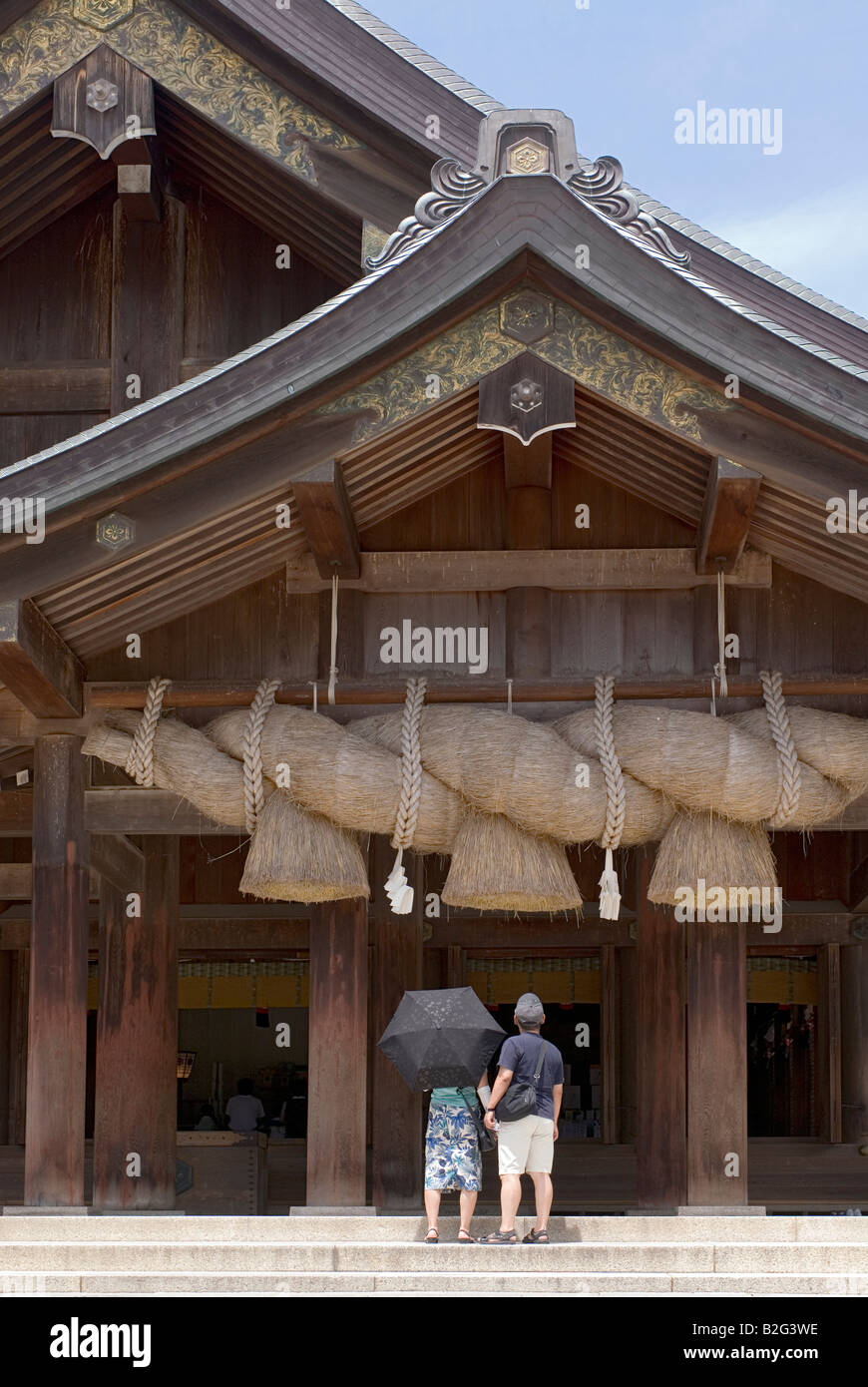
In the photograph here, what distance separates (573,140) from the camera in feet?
24.5

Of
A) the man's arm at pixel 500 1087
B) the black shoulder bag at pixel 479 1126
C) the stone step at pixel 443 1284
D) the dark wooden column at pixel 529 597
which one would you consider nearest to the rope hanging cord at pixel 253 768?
the dark wooden column at pixel 529 597

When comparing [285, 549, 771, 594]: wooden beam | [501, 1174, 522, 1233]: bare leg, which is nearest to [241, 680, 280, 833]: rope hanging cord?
[285, 549, 771, 594]: wooden beam

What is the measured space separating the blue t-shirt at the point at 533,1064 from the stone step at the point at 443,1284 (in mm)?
1073

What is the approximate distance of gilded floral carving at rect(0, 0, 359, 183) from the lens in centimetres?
901

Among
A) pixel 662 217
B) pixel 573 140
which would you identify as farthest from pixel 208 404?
pixel 662 217

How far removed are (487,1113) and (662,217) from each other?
450 centimetres

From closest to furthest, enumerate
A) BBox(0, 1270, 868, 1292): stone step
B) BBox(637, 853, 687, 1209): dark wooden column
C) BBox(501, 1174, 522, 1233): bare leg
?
BBox(0, 1270, 868, 1292): stone step → BBox(501, 1174, 522, 1233): bare leg → BBox(637, 853, 687, 1209): dark wooden column

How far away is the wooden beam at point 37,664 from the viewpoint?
296 inches

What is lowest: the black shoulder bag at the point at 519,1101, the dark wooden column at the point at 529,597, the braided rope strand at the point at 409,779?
the black shoulder bag at the point at 519,1101

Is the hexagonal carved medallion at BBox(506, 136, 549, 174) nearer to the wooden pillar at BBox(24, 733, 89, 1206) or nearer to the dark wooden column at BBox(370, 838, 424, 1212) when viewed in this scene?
the wooden pillar at BBox(24, 733, 89, 1206)

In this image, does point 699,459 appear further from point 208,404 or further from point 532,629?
point 208,404

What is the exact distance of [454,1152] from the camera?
752 cm

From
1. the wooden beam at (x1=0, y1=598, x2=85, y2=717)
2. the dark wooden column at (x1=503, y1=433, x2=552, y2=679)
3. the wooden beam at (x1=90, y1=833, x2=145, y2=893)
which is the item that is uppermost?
the dark wooden column at (x1=503, y1=433, x2=552, y2=679)

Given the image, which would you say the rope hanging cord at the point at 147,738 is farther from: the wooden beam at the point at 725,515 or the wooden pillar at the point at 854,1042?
the wooden pillar at the point at 854,1042
